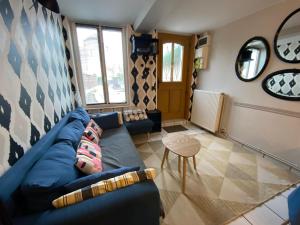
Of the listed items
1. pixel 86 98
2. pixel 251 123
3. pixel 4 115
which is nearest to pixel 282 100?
pixel 251 123

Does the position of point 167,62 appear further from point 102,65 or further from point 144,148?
point 144,148

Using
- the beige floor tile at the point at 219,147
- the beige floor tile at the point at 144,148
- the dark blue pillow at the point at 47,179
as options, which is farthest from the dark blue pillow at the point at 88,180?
the beige floor tile at the point at 219,147

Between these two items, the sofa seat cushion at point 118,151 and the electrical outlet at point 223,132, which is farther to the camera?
the electrical outlet at point 223,132

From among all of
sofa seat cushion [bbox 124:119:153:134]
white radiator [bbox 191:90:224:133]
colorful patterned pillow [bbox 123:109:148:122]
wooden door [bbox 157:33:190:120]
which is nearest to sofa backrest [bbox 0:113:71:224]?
sofa seat cushion [bbox 124:119:153:134]

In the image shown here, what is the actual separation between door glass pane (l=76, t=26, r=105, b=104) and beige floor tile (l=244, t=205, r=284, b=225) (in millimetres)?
2984

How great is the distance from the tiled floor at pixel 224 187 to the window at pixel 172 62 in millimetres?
1910

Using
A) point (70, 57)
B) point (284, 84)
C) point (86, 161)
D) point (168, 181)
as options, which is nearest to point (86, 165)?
point (86, 161)

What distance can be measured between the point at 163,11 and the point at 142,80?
1.51 m

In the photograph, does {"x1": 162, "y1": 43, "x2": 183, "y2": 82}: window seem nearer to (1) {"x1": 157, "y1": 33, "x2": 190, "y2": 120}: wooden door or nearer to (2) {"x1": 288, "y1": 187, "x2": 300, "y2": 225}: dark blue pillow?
(1) {"x1": 157, "y1": 33, "x2": 190, "y2": 120}: wooden door

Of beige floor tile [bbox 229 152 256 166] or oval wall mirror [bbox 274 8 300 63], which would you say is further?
beige floor tile [bbox 229 152 256 166]

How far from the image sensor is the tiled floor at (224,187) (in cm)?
135

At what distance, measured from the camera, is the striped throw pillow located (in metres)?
0.86

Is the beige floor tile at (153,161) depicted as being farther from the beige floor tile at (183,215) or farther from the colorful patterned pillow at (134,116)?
the colorful patterned pillow at (134,116)

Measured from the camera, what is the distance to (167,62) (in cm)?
348
